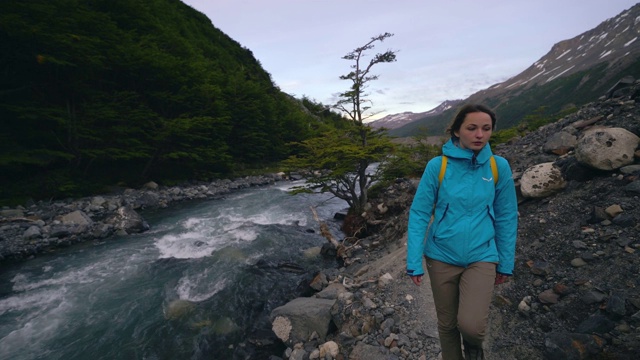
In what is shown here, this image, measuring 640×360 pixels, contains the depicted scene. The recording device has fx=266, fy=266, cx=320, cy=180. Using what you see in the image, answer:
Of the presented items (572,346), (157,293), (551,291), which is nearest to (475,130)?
(572,346)

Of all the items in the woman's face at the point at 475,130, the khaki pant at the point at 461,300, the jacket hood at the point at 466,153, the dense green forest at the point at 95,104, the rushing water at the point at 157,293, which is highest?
the dense green forest at the point at 95,104

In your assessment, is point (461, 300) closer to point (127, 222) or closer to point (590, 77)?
point (127, 222)

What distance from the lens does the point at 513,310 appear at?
3.67 meters

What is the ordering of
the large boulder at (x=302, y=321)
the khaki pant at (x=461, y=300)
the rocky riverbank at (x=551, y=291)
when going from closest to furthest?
the khaki pant at (x=461, y=300), the rocky riverbank at (x=551, y=291), the large boulder at (x=302, y=321)

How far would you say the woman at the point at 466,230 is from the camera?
7.63 ft

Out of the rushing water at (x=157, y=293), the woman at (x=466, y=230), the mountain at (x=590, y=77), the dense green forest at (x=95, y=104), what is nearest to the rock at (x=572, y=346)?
the woman at (x=466, y=230)

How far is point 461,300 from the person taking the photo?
7.71 feet

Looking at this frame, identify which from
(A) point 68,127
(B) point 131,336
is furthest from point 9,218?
(B) point 131,336

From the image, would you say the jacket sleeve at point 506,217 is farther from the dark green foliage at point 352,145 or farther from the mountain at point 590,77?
the mountain at point 590,77

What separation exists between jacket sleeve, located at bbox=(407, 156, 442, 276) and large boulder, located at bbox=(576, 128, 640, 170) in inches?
183

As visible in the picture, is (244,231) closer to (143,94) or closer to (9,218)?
(9,218)

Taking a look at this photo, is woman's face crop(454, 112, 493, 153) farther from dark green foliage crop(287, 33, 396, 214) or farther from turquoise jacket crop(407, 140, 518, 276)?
dark green foliage crop(287, 33, 396, 214)

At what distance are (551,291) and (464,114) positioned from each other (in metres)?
2.95

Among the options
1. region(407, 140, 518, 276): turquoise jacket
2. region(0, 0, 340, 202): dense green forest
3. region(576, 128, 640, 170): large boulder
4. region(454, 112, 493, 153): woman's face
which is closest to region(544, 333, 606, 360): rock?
region(407, 140, 518, 276): turquoise jacket
